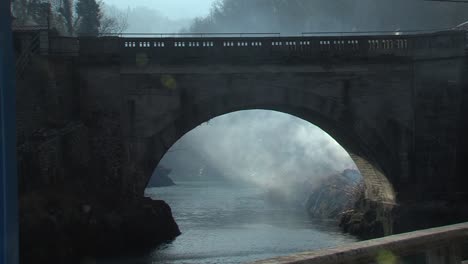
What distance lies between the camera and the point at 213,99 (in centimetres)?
2503

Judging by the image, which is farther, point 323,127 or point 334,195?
point 334,195

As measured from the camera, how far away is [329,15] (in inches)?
2830

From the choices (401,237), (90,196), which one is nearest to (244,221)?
(90,196)

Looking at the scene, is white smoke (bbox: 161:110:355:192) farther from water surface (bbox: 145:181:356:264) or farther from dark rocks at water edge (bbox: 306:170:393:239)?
water surface (bbox: 145:181:356:264)

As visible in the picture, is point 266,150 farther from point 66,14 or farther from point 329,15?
point 66,14

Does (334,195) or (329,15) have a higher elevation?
(329,15)

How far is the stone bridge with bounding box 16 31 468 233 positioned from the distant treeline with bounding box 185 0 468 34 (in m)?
36.1

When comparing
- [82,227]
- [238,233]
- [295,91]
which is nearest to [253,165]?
[238,233]

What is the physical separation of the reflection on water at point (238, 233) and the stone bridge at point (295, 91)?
9.75 feet

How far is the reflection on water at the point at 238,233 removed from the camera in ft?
76.7

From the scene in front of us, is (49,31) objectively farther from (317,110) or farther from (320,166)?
(320,166)

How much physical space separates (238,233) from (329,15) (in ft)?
154

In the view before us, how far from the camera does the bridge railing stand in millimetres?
5221

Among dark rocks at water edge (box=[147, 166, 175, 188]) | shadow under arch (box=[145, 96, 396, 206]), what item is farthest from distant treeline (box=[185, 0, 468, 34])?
shadow under arch (box=[145, 96, 396, 206])
